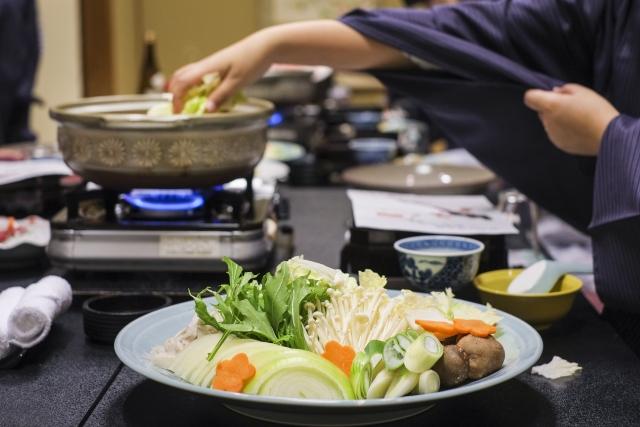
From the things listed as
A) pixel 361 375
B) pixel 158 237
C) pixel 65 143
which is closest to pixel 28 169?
pixel 65 143

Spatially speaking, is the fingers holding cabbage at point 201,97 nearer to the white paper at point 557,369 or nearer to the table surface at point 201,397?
the table surface at point 201,397

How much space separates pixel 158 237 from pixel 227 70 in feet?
1.29

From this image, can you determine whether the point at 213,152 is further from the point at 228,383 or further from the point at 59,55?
the point at 59,55

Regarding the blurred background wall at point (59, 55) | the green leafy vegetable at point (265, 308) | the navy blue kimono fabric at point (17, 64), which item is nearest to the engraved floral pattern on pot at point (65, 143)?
the green leafy vegetable at point (265, 308)

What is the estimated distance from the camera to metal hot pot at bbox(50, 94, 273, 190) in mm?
1519

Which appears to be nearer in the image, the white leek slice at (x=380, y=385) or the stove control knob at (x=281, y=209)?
the white leek slice at (x=380, y=385)

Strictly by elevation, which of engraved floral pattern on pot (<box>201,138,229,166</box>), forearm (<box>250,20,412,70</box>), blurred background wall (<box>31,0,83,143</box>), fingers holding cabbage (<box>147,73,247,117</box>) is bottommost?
blurred background wall (<box>31,0,83,143</box>)

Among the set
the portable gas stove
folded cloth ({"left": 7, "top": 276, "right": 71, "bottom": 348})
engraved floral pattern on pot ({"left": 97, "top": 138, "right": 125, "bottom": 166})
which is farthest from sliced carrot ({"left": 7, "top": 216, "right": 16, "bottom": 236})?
folded cloth ({"left": 7, "top": 276, "right": 71, "bottom": 348})

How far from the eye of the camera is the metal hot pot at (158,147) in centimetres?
152

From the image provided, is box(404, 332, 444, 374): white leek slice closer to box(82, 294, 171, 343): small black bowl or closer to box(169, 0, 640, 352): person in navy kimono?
box(82, 294, 171, 343): small black bowl

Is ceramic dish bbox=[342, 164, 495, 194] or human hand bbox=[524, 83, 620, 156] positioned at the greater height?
human hand bbox=[524, 83, 620, 156]

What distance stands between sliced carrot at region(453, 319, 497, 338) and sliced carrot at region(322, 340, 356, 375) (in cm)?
13

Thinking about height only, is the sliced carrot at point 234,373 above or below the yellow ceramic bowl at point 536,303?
above

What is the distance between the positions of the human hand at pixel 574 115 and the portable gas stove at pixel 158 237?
1.79 ft
